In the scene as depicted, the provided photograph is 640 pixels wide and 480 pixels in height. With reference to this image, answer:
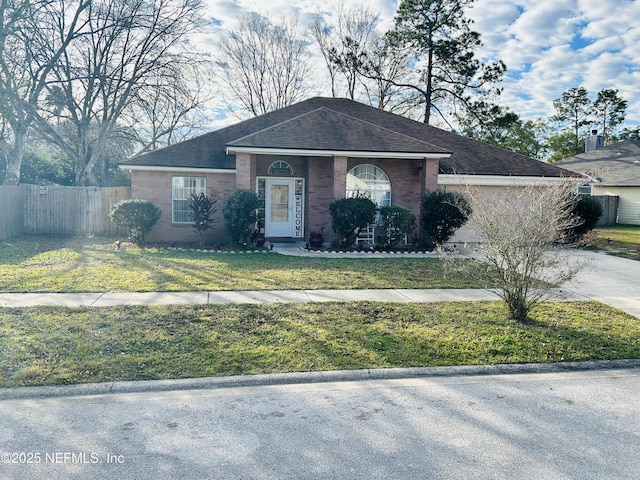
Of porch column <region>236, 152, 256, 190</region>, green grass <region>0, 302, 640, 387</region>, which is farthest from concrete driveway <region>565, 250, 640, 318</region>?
porch column <region>236, 152, 256, 190</region>

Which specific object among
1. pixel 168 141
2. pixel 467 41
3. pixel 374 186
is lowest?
pixel 374 186

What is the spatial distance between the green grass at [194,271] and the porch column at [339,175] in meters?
3.19

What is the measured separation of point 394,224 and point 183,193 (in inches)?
291

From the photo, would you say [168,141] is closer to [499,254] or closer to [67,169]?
[67,169]

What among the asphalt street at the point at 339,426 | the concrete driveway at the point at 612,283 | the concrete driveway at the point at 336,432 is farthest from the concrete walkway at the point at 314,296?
the concrete driveway at the point at 336,432

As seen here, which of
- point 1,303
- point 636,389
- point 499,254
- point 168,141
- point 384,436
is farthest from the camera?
point 168,141

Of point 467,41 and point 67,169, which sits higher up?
point 467,41

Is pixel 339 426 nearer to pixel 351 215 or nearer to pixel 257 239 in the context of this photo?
pixel 351 215

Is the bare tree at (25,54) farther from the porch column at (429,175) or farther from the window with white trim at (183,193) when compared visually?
the porch column at (429,175)

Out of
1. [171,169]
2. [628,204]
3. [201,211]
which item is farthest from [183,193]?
[628,204]

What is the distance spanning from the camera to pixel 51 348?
5457mm

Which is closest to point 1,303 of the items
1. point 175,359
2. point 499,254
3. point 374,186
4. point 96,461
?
point 175,359

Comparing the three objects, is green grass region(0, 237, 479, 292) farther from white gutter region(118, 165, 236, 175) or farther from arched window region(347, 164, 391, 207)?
arched window region(347, 164, 391, 207)

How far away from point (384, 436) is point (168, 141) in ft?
105
